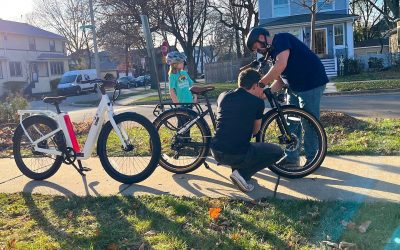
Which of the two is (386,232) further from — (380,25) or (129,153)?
(380,25)

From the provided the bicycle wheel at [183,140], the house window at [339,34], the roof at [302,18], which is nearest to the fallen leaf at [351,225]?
the bicycle wheel at [183,140]

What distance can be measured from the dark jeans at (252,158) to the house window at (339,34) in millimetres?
27857

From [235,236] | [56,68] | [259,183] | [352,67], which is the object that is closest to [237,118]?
[259,183]

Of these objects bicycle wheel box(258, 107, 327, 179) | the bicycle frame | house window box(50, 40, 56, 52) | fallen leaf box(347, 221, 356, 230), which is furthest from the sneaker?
house window box(50, 40, 56, 52)

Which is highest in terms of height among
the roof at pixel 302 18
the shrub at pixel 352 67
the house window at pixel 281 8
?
the house window at pixel 281 8

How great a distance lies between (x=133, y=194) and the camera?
4.82 m

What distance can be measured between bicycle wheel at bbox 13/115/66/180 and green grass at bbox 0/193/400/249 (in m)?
1.06

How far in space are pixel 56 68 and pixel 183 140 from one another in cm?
5012

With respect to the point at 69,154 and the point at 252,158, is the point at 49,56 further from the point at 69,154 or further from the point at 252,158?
the point at 252,158

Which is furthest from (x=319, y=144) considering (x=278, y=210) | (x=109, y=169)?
(x=109, y=169)

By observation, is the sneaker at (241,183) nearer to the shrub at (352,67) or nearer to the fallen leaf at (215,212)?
the fallen leaf at (215,212)

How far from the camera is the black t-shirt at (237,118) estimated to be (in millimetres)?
4438

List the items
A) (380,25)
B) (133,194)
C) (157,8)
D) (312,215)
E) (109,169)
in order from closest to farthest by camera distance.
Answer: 1. (312,215)
2. (133,194)
3. (109,169)
4. (157,8)
5. (380,25)

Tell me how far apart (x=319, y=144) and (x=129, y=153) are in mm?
2406
